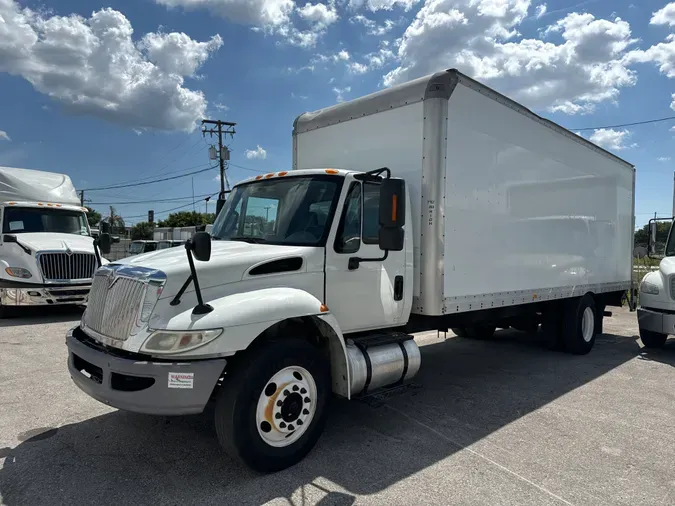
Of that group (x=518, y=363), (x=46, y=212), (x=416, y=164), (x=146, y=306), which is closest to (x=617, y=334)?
(x=518, y=363)

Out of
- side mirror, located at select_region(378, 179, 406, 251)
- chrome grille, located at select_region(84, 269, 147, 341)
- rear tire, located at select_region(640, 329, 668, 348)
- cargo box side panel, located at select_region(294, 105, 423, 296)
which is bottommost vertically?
rear tire, located at select_region(640, 329, 668, 348)

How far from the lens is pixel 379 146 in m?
5.34

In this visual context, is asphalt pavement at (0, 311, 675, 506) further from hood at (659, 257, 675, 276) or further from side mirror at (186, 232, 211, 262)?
hood at (659, 257, 675, 276)

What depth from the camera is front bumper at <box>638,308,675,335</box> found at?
7992 mm

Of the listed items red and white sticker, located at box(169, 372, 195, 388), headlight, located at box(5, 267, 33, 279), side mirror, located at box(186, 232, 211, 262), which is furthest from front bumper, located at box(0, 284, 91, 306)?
side mirror, located at box(186, 232, 211, 262)

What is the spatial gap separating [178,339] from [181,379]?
27 centimetres

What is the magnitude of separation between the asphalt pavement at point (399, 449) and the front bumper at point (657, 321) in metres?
1.92

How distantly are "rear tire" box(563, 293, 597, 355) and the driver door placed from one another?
4513 mm

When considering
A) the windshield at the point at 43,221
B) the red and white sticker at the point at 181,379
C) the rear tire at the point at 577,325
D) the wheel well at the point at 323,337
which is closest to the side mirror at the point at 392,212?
the wheel well at the point at 323,337

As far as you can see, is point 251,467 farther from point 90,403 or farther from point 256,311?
point 90,403

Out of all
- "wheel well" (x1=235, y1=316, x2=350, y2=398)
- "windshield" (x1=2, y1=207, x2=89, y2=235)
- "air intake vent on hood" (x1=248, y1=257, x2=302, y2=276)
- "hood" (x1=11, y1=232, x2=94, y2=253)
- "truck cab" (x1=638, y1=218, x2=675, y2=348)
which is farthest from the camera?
"windshield" (x1=2, y1=207, x2=89, y2=235)

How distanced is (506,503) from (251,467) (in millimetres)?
1830

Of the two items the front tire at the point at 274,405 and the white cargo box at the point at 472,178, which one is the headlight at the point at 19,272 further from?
the front tire at the point at 274,405

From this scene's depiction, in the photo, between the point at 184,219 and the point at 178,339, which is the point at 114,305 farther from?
the point at 184,219
